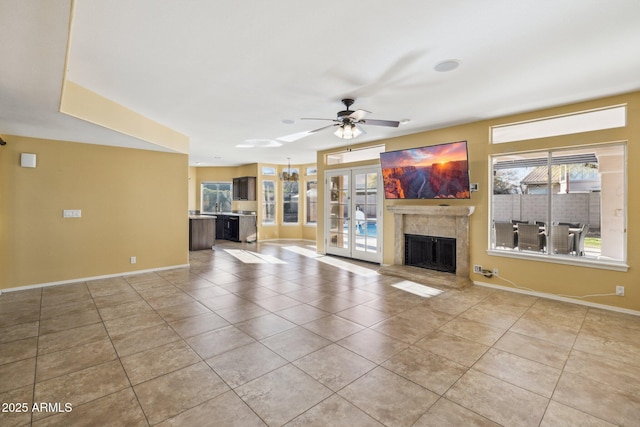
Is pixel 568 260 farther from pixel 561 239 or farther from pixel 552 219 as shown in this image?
pixel 552 219

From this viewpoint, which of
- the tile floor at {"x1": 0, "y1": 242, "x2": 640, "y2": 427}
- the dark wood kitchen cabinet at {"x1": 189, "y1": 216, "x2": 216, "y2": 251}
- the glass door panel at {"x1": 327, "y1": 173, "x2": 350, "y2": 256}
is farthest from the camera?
the dark wood kitchen cabinet at {"x1": 189, "y1": 216, "x2": 216, "y2": 251}

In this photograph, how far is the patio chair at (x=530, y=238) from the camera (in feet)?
15.3

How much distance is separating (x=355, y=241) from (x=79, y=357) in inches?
218

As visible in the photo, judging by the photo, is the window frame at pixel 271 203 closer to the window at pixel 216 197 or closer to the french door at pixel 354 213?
the window at pixel 216 197

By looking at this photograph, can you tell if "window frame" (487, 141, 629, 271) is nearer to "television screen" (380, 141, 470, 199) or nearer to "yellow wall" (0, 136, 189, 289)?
"television screen" (380, 141, 470, 199)

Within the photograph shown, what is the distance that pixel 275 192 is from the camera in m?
10.8

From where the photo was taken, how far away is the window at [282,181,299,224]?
1078 cm

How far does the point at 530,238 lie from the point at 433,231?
1.55 metres

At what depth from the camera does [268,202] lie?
10.7m

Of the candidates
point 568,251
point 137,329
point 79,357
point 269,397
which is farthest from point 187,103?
point 568,251

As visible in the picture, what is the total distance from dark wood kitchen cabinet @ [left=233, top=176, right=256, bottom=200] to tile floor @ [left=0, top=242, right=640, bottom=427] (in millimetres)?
6019

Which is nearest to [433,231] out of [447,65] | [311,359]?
[447,65]

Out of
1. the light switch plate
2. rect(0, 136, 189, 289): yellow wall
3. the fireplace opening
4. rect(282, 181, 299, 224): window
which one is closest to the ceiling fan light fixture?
the fireplace opening

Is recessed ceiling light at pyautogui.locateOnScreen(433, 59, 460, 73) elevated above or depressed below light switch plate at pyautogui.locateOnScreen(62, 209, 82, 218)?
above
